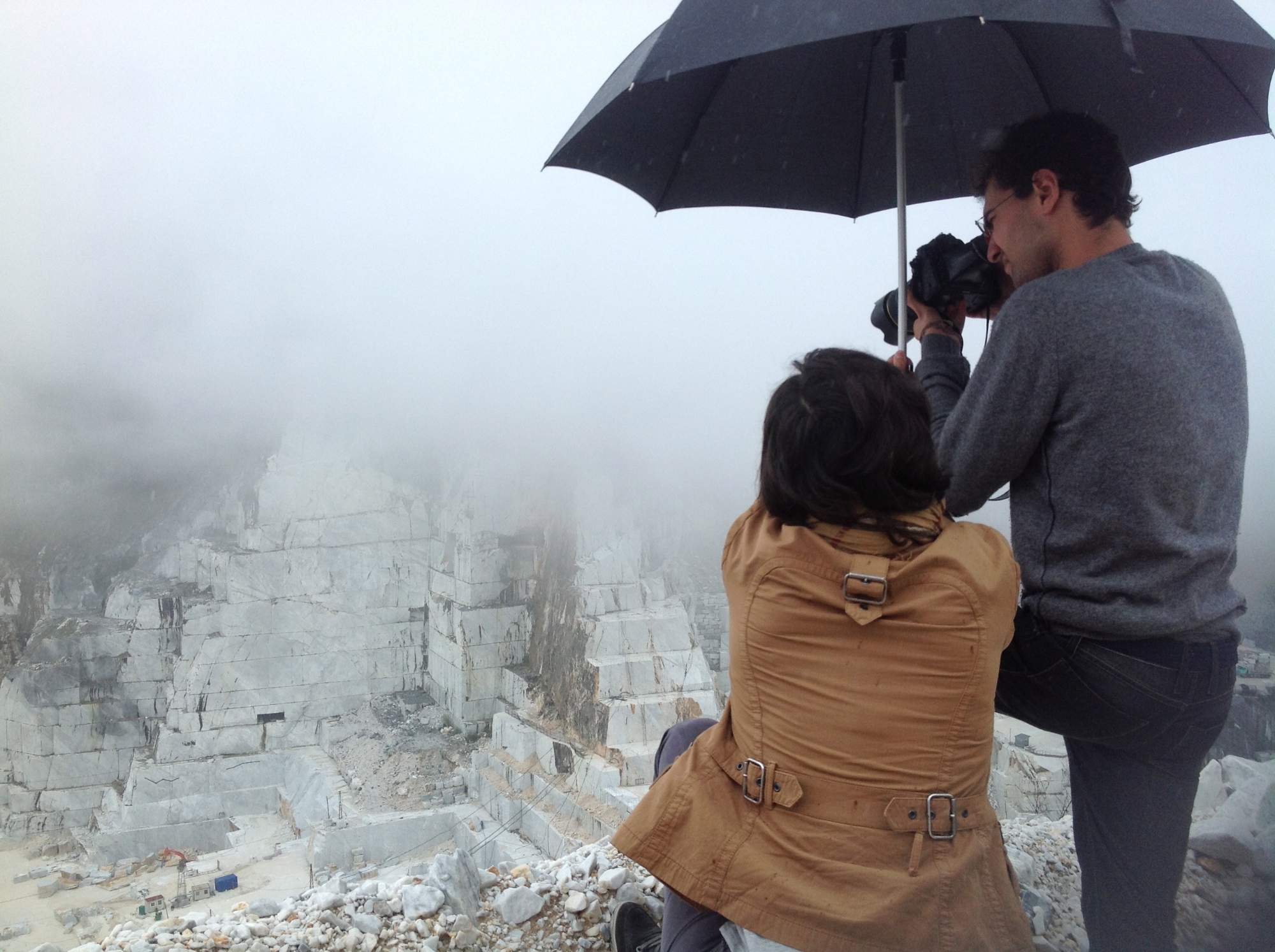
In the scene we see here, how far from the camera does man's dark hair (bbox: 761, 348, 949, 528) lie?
68 centimetres

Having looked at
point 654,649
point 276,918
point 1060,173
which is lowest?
point 654,649

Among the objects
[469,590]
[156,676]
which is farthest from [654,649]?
[156,676]

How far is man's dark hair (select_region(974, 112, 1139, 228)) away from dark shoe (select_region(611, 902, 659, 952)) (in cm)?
104

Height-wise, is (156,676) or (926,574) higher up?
(926,574)

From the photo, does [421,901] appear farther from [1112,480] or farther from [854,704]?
[1112,480]

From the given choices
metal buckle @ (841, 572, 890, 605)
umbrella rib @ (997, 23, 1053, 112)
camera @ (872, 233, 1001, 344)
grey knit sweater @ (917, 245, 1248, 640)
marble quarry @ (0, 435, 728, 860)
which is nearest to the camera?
metal buckle @ (841, 572, 890, 605)

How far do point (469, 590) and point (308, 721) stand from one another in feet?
6.87

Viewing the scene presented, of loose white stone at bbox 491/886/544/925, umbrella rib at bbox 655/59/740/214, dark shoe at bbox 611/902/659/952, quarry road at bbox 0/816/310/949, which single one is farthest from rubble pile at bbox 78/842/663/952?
quarry road at bbox 0/816/310/949

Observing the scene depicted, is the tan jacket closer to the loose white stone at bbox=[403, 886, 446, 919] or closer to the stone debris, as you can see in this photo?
the loose white stone at bbox=[403, 886, 446, 919]

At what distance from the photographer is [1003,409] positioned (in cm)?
78

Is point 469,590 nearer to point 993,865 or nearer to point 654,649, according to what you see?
point 654,649

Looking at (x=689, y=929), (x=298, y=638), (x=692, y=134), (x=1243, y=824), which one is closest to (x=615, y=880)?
(x=689, y=929)

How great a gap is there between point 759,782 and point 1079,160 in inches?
26.7

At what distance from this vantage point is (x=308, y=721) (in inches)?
326
